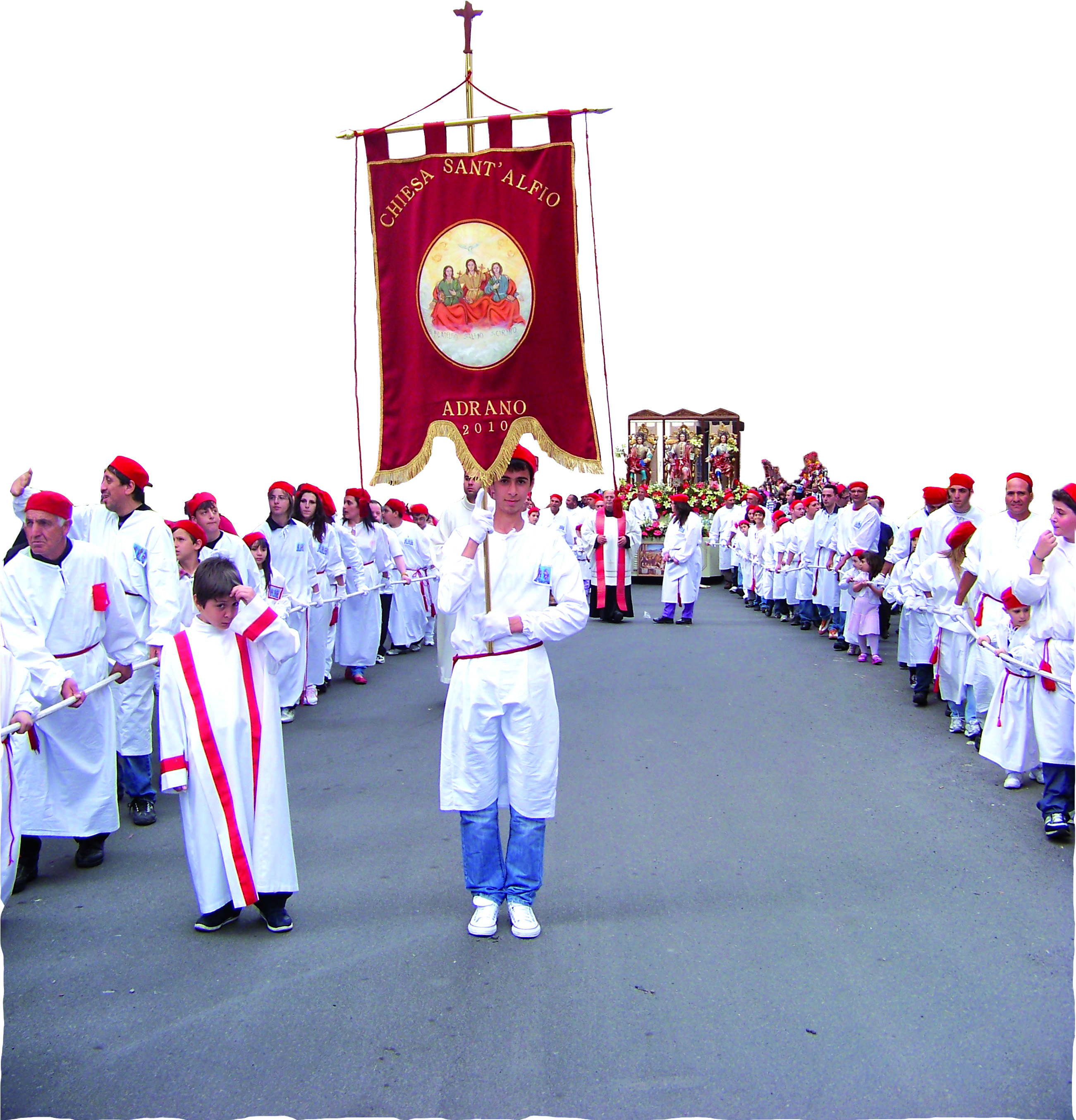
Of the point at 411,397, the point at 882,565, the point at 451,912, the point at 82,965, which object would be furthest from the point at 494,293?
the point at 882,565

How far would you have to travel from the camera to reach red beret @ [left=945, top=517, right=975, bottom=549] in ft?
26.1

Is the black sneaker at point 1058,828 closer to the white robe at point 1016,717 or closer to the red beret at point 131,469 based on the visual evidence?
the white robe at point 1016,717

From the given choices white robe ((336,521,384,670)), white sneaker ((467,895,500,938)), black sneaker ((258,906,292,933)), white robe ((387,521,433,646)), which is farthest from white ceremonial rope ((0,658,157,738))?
white robe ((387,521,433,646))

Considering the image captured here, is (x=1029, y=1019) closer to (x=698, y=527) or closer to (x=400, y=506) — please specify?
(x=400, y=506)

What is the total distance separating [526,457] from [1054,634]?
10.7 feet

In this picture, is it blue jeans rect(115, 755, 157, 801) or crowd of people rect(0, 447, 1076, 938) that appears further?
blue jeans rect(115, 755, 157, 801)

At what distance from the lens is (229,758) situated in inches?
162

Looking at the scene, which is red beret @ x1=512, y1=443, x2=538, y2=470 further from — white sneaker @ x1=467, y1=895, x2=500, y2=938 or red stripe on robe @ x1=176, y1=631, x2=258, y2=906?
white sneaker @ x1=467, y1=895, x2=500, y2=938

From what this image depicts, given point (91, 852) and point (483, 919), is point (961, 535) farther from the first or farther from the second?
point (91, 852)

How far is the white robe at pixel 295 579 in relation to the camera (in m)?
8.79

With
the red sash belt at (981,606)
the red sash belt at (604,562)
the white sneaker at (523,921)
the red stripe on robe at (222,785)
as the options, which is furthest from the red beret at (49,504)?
the red sash belt at (604,562)

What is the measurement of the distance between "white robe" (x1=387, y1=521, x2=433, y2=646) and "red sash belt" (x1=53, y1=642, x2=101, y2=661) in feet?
24.0

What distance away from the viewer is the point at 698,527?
1598cm

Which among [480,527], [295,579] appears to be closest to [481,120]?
[480,527]
